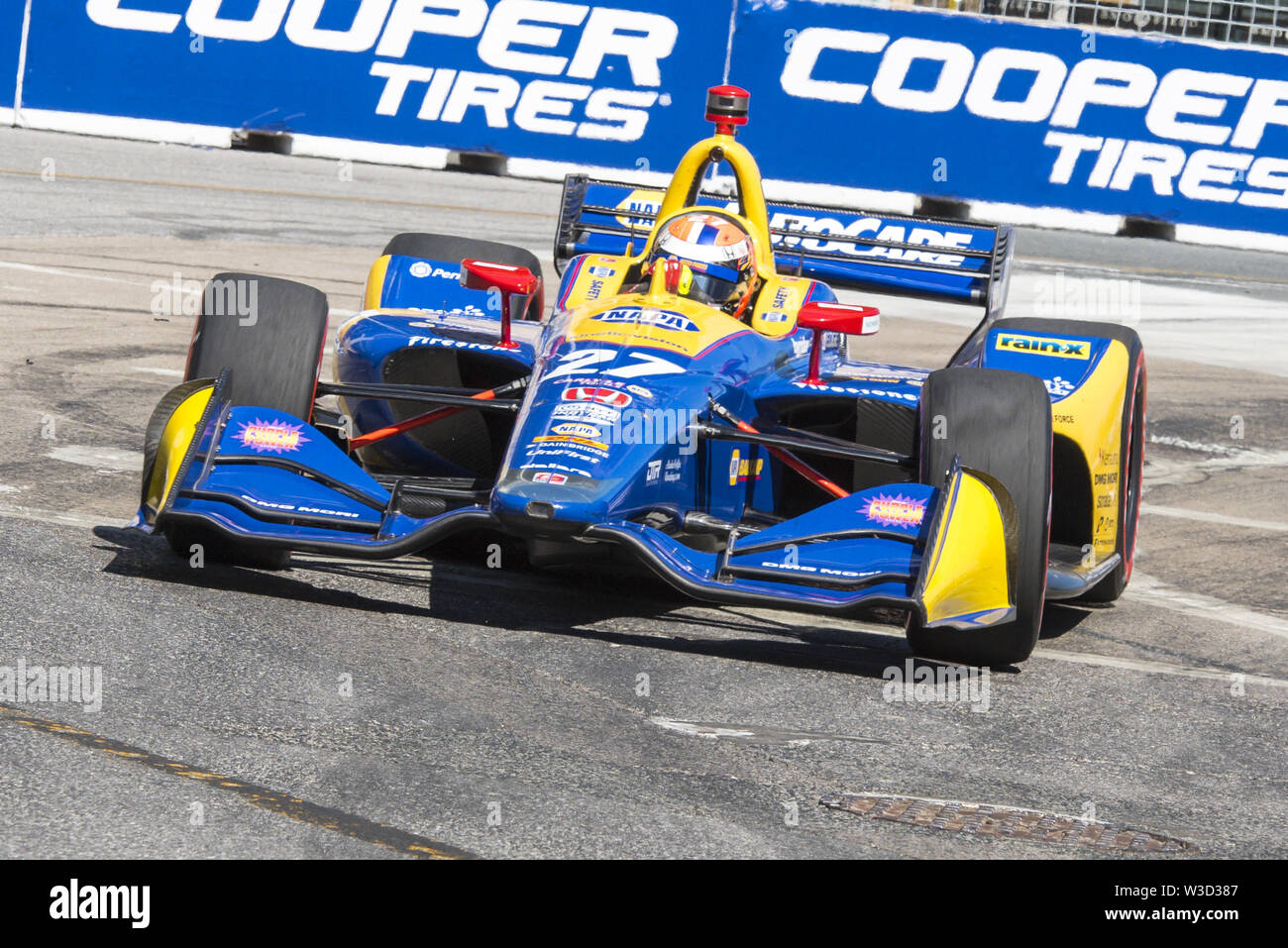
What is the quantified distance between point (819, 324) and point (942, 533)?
1.28 metres

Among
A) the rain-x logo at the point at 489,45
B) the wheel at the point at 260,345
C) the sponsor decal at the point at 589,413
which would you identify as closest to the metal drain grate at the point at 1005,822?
the sponsor decal at the point at 589,413

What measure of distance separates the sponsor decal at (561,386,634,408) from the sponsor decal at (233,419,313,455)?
3.11 feet

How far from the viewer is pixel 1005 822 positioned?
→ 486cm

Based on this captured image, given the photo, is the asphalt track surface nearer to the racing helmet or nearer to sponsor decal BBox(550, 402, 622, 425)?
sponsor decal BBox(550, 402, 622, 425)

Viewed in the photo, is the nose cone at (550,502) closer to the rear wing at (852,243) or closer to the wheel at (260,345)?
the wheel at (260,345)

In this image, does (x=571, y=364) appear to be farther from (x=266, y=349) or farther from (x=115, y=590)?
(x=115, y=590)

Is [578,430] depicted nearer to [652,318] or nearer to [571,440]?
[571,440]

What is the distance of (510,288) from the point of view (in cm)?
746

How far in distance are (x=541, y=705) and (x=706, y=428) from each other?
1543 millimetres

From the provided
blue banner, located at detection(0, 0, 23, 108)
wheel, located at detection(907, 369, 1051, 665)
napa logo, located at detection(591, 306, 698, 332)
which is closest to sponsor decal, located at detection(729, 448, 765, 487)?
napa logo, located at detection(591, 306, 698, 332)

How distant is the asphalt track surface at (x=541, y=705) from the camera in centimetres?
456

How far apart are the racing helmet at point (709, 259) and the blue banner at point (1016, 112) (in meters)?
13.3

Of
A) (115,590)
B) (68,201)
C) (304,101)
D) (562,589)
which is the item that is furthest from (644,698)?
(304,101)

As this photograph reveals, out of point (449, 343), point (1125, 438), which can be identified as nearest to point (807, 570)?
point (1125, 438)
